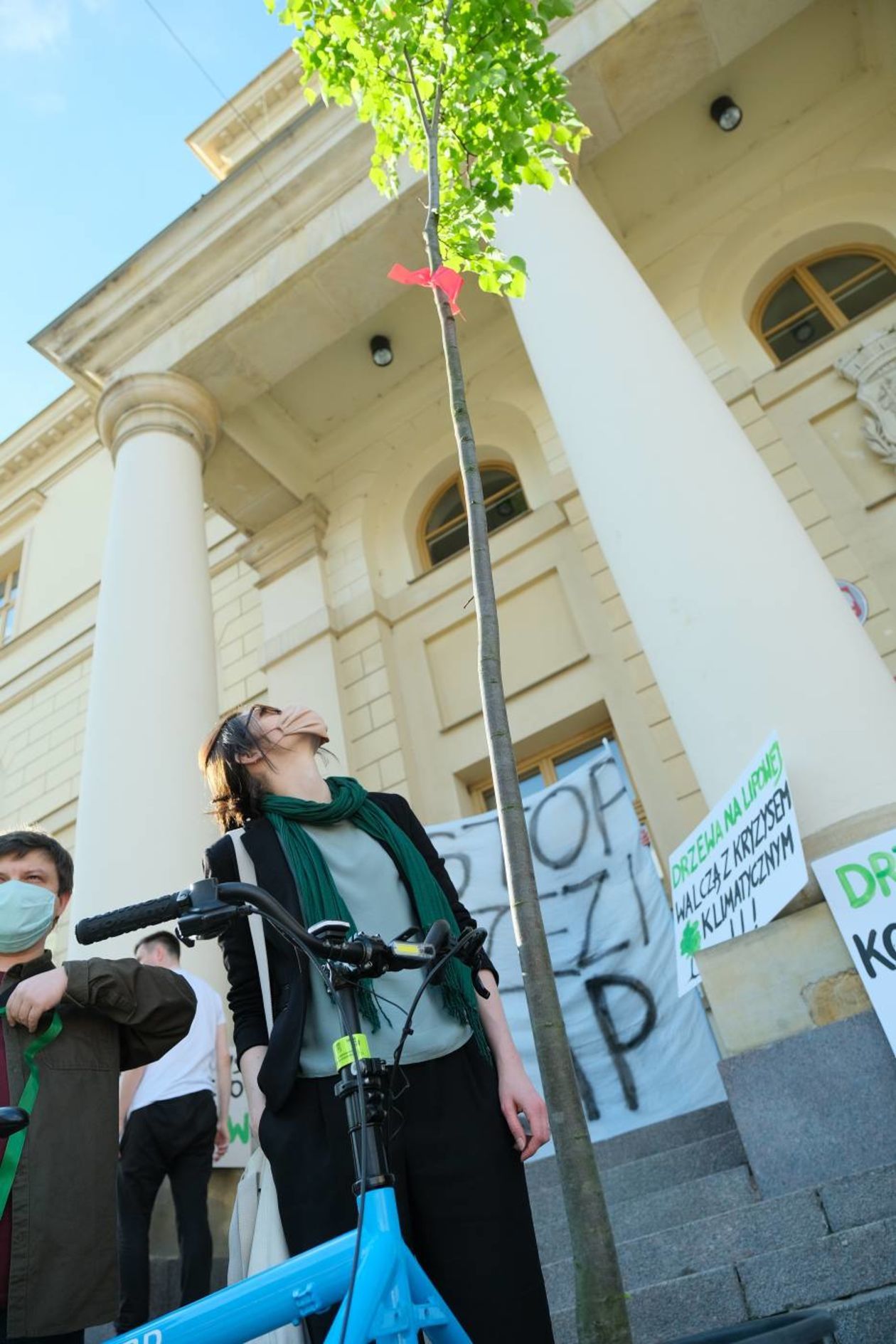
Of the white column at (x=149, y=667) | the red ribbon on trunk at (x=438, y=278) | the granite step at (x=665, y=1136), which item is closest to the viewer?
the red ribbon on trunk at (x=438, y=278)

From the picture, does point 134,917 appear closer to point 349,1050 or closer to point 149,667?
point 349,1050

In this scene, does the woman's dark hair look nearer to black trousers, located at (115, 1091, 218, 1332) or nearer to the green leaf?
the green leaf

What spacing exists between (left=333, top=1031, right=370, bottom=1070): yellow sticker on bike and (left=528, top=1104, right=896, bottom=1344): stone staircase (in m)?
1.51

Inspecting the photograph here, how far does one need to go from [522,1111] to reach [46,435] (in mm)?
15096

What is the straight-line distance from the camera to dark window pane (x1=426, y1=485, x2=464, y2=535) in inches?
411

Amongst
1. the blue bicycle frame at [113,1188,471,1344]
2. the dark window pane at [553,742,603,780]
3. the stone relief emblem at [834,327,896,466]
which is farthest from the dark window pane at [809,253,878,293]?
the blue bicycle frame at [113,1188,471,1344]

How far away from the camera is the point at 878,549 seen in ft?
22.9

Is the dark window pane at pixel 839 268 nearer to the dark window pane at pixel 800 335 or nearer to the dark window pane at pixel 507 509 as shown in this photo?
the dark window pane at pixel 800 335

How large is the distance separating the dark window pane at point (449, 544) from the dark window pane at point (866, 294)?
3.99 m

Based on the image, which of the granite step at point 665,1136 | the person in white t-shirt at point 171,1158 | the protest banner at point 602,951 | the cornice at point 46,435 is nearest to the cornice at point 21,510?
the cornice at point 46,435

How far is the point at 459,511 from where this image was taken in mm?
10422

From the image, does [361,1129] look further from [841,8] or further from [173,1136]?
[841,8]

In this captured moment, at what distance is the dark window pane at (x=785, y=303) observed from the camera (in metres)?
8.76

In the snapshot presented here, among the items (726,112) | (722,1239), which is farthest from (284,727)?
(726,112)
